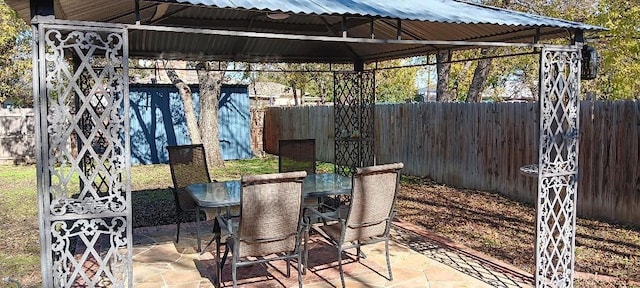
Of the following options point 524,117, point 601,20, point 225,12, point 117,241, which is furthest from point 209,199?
point 601,20

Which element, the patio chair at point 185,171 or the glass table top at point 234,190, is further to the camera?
the patio chair at point 185,171

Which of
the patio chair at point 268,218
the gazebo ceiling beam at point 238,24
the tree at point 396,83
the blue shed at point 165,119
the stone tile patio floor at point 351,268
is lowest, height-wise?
the stone tile patio floor at point 351,268

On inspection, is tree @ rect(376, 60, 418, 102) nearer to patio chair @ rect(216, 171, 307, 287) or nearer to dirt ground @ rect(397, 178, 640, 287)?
dirt ground @ rect(397, 178, 640, 287)

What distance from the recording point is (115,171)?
9.46 feet

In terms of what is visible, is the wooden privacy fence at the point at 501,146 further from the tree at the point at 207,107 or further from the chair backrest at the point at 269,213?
the tree at the point at 207,107

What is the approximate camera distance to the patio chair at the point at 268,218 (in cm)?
345

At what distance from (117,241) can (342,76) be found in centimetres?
561

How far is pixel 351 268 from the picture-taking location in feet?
14.4

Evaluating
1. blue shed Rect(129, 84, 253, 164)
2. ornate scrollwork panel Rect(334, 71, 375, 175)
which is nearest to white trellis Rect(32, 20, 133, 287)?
ornate scrollwork panel Rect(334, 71, 375, 175)

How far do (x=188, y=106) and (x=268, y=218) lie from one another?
355 inches

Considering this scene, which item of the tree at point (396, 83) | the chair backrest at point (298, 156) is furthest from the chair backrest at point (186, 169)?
the tree at point (396, 83)

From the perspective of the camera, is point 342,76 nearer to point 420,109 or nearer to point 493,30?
point 420,109

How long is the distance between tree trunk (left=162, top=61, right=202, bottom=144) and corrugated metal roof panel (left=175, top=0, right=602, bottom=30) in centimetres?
838

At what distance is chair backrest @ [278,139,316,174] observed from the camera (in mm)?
6266
